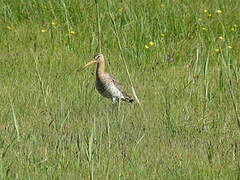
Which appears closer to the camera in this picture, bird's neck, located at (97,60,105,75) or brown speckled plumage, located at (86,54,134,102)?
brown speckled plumage, located at (86,54,134,102)

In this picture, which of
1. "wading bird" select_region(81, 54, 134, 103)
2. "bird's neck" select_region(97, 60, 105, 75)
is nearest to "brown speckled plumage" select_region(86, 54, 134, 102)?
"wading bird" select_region(81, 54, 134, 103)

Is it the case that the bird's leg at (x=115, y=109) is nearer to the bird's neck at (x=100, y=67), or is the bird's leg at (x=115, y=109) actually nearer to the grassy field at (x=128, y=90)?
the grassy field at (x=128, y=90)

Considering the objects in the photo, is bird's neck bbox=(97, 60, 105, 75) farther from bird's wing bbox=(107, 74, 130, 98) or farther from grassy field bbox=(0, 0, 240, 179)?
bird's wing bbox=(107, 74, 130, 98)

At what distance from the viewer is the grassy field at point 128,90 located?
428cm

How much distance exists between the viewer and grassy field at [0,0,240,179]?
14.0ft

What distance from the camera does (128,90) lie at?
6609mm

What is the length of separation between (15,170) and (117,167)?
2.02 ft

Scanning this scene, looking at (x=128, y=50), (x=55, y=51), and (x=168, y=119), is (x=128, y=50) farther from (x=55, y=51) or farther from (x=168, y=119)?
(x=168, y=119)

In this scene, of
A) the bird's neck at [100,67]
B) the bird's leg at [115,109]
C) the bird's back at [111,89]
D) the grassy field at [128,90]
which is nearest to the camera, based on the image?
the grassy field at [128,90]

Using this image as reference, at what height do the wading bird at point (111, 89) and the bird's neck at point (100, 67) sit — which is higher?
the bird's neck at point (100, 67)

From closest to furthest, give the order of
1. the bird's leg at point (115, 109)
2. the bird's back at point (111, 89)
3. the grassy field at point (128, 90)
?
the grassy field at point (128, 90) < the bird's leg at point (115, 109) < the bird's back at point (111, 89)

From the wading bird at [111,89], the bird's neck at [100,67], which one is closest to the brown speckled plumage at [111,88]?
the wading bird at [111,89]

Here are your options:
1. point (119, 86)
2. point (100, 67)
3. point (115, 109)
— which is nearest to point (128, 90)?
point (119, 86)

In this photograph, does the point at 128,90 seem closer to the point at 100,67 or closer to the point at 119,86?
the point at 119,86
